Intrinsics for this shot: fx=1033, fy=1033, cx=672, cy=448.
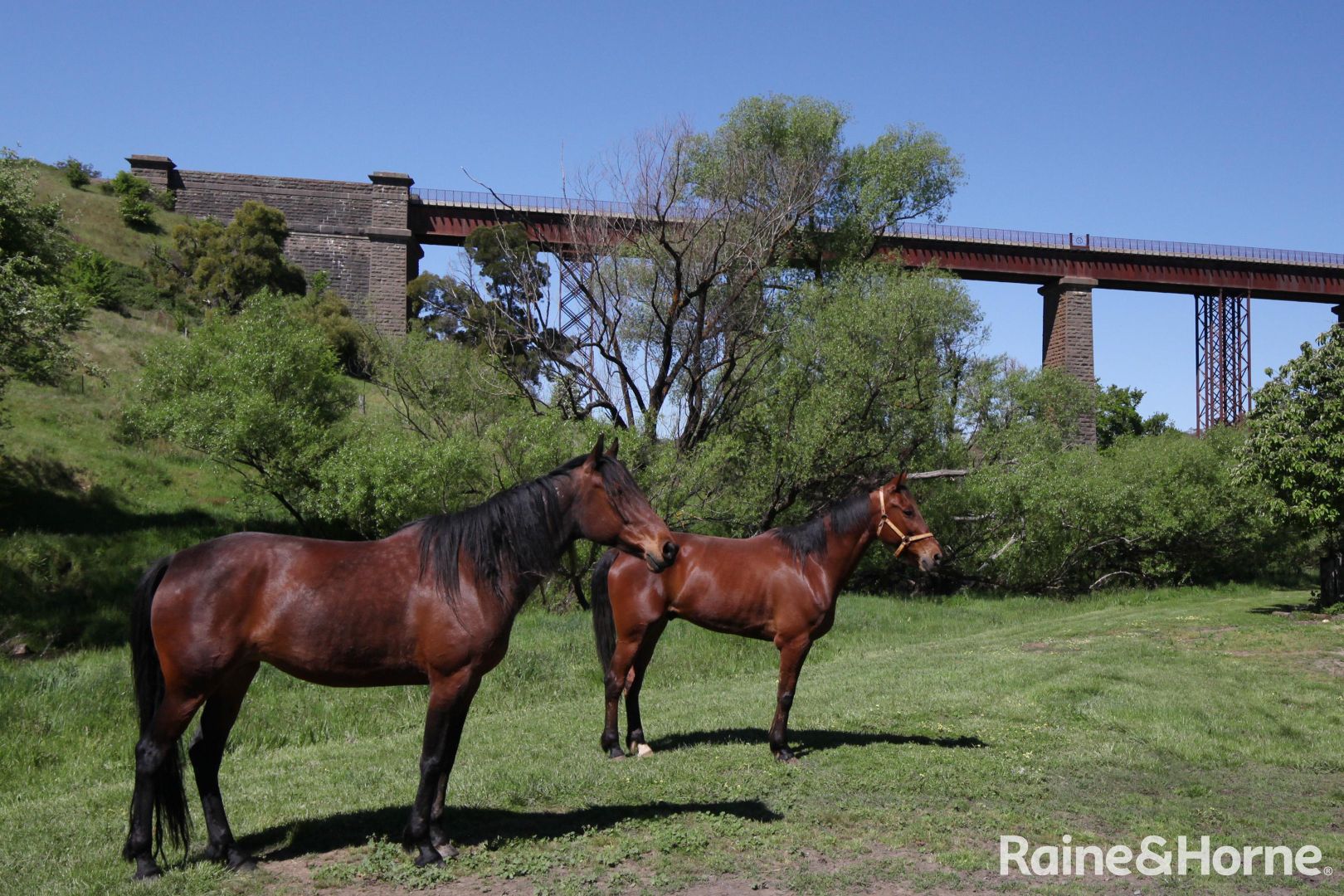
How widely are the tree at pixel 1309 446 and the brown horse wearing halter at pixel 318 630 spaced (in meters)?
21.6

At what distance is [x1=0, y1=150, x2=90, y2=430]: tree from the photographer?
2310 centimetres

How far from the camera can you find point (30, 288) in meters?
23.5

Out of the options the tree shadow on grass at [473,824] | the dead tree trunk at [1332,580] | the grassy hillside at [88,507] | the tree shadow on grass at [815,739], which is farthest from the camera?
the dead tree trunk at [1332,580]

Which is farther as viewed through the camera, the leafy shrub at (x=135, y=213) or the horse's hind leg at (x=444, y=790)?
the leafy shrub at (x=135, y=213)

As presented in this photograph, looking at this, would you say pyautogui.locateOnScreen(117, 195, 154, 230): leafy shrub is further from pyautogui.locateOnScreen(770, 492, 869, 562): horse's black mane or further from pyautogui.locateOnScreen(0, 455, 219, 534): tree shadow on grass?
pyautogui.locateOnScreen(770, 492, 869, 562): horse's black mane

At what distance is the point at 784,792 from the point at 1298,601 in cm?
2460

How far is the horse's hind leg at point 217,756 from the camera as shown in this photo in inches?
232

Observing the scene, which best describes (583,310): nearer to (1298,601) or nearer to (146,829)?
(1298,601)

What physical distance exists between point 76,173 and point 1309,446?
6380 cm

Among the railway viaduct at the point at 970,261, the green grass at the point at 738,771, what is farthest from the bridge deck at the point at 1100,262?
the green grass at the point at 738,771

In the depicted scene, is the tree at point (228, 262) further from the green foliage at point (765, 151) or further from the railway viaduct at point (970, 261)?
the green foliage at point (765, 151)

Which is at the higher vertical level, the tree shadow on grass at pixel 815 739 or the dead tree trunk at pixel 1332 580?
the dead tree trunk at pixel 1332 580

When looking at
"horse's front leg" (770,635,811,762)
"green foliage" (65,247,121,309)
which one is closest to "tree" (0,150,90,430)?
"green foliage" (65,247,121,309)

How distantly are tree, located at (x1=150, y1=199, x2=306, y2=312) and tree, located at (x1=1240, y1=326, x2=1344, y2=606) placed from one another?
4309 cm
